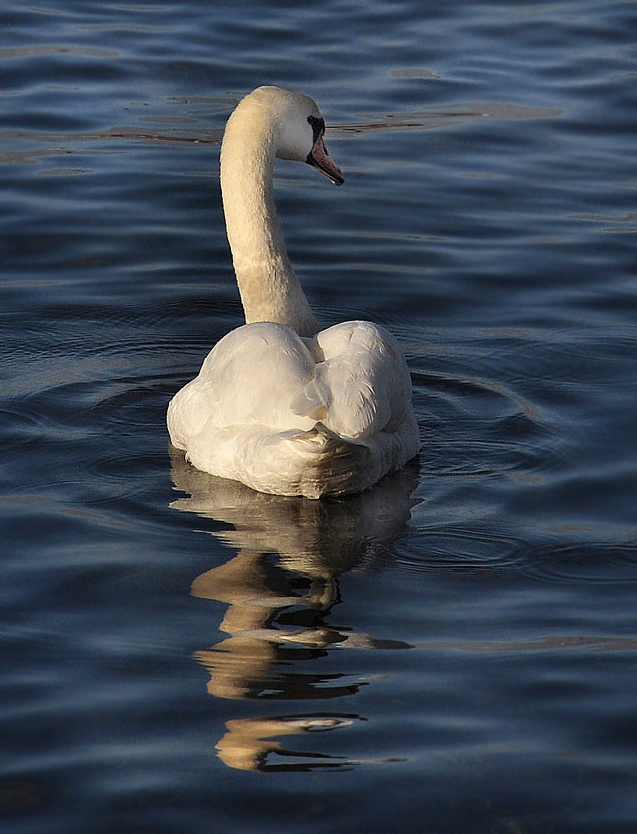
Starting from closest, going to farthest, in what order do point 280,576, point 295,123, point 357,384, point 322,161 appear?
1. point 280,576
2. point 357,384
3. point 295,123
4. point 322,161

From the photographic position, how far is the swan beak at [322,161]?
7789 mm

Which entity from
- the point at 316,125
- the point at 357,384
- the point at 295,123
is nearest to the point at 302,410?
the point at 357,384

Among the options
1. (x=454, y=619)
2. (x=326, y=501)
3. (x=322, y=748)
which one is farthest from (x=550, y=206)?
(x=322, y=748)

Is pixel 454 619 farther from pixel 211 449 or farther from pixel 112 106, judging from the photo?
pixel 112 106

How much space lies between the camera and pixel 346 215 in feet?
33.4

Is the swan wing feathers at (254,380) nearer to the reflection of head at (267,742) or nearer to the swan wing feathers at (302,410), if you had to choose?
the swan wing feathers at (302,410)

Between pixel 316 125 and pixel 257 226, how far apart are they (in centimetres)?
68

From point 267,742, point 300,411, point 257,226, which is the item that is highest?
point 257,226

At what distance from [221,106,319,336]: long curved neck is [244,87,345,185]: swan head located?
0.08m

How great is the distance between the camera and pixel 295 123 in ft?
24.6

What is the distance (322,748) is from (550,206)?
6418mm

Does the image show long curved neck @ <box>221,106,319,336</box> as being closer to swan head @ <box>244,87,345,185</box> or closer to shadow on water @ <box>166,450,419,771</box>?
swan head @ <box>244,87,345,185</box>

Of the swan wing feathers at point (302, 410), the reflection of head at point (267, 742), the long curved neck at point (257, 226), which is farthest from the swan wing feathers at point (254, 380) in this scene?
the reflection of head at point (267, 742)

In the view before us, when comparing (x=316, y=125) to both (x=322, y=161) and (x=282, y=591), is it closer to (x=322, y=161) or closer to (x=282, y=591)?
(x=322, y=161)
